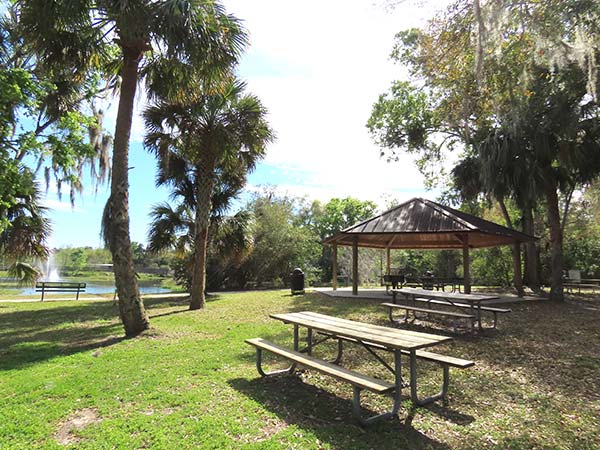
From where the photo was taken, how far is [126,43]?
7125 mm

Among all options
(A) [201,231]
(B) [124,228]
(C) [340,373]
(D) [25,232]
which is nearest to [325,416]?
(C) [340,373]

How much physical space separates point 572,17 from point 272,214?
17.4 metres

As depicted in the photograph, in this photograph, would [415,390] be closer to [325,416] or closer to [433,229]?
[325,416]

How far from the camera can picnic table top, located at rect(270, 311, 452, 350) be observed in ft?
11.3

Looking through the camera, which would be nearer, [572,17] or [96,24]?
[572,17]

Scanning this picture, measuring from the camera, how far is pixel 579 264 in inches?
855

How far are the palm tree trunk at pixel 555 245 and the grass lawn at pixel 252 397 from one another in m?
5.35

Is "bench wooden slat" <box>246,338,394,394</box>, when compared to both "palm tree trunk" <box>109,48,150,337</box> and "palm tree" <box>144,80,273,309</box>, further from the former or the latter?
"palm tree" <box>144,80,273,309</box>

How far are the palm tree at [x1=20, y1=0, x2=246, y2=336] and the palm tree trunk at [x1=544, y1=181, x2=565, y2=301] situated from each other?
36.5 feet

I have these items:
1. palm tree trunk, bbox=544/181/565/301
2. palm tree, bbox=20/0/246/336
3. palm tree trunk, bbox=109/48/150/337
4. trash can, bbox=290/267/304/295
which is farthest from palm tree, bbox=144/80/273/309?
palm tree trunk, bbox=544/181/565/301

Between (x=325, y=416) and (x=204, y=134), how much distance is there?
30.1ft

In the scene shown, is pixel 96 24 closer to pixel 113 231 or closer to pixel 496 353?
pixel 113 231

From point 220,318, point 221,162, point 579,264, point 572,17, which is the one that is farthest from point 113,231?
point 579,264

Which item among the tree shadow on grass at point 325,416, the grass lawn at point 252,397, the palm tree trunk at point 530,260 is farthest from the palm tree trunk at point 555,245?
the tree shadow on grass at point 325,416
